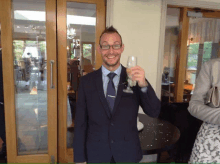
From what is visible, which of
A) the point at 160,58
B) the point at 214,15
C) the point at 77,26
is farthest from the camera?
the point at 214,15

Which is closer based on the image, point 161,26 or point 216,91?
point 216,91

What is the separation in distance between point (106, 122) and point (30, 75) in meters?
1.81

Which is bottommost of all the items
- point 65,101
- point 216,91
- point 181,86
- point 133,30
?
point 65,101

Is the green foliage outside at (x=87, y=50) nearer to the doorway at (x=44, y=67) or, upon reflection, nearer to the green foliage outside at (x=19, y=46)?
the doorway at (x=44, y=67)

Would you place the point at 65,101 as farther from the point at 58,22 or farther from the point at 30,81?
the point at 58,22

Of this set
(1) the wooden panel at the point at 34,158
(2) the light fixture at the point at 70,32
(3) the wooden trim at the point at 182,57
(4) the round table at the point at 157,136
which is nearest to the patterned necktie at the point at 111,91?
(4) the round table at the point at 157,136

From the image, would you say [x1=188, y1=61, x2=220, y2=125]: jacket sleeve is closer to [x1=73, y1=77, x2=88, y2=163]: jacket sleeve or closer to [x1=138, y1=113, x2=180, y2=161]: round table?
[x1=138, y1=113, x2=180, y2=161]: round table

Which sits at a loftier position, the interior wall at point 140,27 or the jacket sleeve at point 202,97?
the interior wall at point 140,27

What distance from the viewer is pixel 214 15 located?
2.93 meters

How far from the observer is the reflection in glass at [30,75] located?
2311 mm

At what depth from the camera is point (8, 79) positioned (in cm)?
233

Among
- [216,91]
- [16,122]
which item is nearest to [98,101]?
[216,91]

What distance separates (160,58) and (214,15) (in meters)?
1.28

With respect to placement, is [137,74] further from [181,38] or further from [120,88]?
[181,38]
